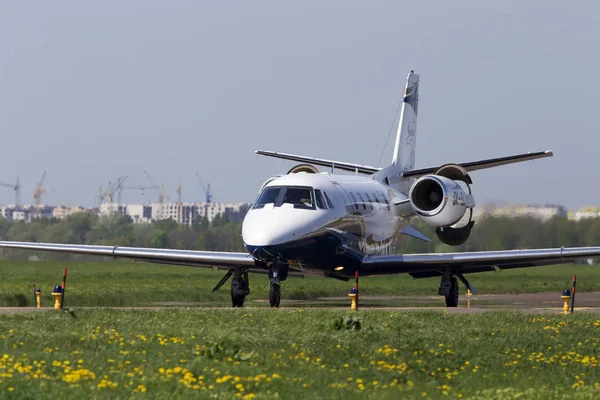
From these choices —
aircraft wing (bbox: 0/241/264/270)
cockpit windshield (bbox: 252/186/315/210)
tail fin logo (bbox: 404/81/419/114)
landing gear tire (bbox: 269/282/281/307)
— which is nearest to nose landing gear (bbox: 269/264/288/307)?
landing gear tire (bbox: 269/282/281/307)

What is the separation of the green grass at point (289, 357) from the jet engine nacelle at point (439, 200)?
33.4 ft

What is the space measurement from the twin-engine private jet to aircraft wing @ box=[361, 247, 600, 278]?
26mm

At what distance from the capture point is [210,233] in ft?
238

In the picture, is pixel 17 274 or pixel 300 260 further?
pixel 17 274

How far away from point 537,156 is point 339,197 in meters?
6.72

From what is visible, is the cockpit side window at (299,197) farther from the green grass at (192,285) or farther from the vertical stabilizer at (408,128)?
the vertical stabilizer at (408,128)

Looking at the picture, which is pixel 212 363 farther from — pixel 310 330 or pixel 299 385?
pixel 310 330

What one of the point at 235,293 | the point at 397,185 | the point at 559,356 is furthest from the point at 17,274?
the point at 559,356

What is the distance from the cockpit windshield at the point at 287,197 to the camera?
88.4 ft

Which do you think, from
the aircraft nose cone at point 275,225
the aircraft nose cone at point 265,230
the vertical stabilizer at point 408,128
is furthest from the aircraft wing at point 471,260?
the vertical stabilizer at point 408,128

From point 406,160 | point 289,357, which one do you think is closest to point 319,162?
point 406,160

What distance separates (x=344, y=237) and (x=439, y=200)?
4224mm

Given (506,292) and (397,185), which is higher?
(397,185)

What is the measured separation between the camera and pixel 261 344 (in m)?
15.9
